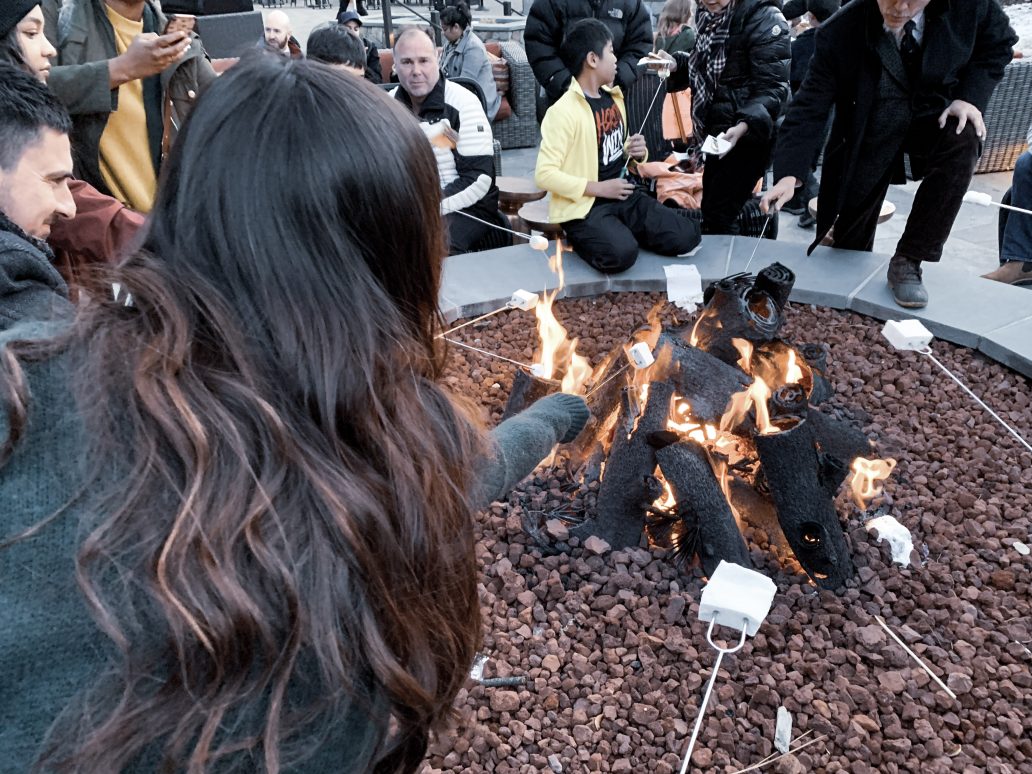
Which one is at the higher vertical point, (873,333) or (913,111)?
(913,111)

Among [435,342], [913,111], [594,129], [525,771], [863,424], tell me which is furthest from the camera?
[594,129]

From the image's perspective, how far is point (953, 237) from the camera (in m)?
5.72

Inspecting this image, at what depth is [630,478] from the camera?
2469mm

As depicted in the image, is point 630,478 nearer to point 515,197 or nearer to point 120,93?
point 120,93

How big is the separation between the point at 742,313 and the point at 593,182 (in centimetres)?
182

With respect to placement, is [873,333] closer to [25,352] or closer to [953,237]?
[953,237]

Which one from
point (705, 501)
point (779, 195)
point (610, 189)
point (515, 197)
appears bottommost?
point (515, 197)

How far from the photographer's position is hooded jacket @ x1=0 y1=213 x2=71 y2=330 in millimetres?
1953

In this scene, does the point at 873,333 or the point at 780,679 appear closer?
the point at 780,679

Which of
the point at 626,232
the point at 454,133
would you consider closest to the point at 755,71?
the point at 626,232

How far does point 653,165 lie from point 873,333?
2099 millimetres

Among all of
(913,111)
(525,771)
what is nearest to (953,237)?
(913,111)


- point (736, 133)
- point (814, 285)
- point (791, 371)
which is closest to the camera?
point (791, 371)

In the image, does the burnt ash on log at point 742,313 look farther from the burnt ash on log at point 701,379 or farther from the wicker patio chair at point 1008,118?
the wicker patio chair at point 1008,118
